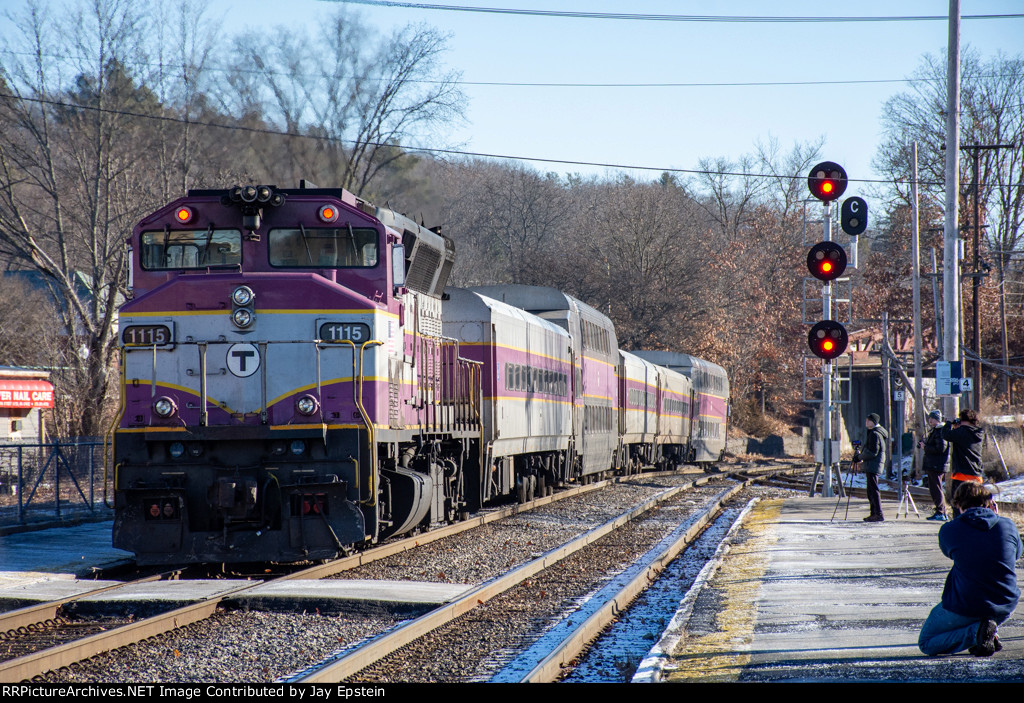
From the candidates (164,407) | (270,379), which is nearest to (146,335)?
(164,407)

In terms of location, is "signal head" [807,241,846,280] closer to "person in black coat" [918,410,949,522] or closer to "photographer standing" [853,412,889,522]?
"photographer standing" [853,412,889,522]

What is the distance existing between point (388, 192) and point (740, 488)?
1698 centimetres

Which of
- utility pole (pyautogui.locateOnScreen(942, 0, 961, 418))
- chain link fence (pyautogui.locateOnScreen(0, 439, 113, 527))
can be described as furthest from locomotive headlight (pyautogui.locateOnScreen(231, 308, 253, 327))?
utility pole (pyautogui.locateOnScreen(942, 0, 961, 418))

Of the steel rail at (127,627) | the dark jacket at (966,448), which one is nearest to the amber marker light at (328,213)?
the steel rail at (127,627)

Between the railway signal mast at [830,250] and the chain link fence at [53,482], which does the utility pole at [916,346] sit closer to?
the railway signal mast at [830,250]

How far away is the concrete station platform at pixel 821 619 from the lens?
6.05m

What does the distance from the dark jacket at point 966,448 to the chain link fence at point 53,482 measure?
13289mm

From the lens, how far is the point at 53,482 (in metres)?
16.6

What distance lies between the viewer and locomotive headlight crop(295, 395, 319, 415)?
10.0 meters

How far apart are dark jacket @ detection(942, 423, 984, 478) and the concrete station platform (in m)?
1.02

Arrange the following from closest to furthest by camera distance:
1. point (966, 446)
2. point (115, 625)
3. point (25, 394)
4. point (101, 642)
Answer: point (101, 642), point (115, 625), point (966, 446), point (25, 394)

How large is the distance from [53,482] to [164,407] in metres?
7.89

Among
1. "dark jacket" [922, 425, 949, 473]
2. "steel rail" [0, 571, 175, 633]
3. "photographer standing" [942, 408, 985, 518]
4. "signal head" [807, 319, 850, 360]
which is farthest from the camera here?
"signal head" [807, 319, 850, 360]

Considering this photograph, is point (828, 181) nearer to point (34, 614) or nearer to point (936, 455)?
point (936, 455)
